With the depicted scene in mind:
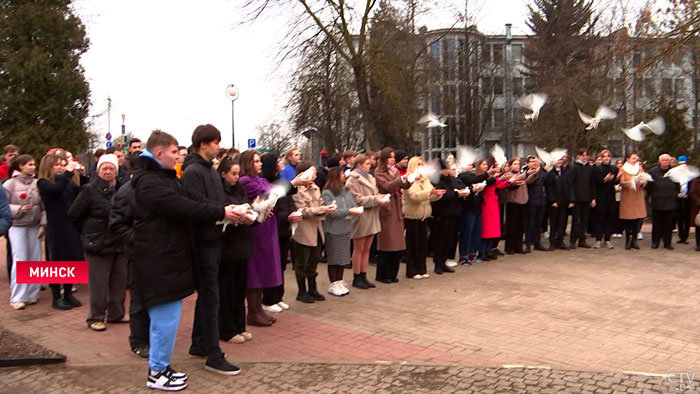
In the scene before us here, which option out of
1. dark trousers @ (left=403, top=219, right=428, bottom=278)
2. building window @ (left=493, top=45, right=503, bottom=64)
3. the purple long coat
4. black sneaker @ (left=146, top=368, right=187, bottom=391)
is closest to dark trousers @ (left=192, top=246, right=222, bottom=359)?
black sneaker @ (left=146, top=368, right=187, bottom=391)

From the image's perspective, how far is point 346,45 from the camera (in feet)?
73.2

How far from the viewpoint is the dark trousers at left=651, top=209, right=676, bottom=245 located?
1236 centimetres

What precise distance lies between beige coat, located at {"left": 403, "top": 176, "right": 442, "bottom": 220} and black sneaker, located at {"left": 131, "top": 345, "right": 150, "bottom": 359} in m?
4.66

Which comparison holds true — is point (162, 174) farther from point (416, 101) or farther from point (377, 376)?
point (416, 101)

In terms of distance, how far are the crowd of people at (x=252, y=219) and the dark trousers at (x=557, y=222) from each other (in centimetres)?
2

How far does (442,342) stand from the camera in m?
5.98

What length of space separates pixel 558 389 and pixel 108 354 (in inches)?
159

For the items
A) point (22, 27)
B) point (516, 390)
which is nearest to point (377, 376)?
point (516, 390)

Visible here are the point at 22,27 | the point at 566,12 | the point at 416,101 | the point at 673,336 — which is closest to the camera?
the point at 673,336

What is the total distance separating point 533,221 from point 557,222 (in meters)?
0.63

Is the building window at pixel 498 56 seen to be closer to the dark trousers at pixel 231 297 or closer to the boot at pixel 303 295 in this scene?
the boot at pixel 303 295

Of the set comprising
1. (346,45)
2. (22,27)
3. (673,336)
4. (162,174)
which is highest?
(22,27)

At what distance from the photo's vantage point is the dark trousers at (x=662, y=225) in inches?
487
